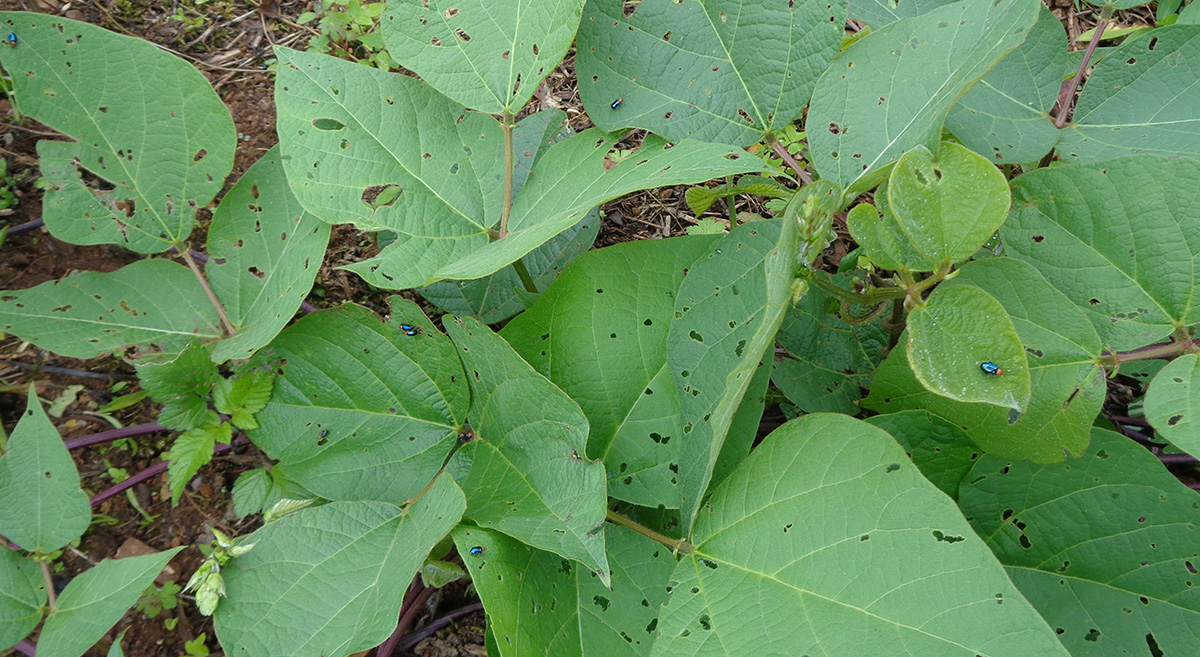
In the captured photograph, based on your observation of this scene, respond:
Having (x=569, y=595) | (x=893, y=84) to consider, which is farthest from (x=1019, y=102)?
(x=569, y=595)

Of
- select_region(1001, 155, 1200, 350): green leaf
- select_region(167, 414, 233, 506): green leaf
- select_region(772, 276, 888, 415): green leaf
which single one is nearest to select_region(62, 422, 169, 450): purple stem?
select_region(167, 414, 233, 506): green leaf

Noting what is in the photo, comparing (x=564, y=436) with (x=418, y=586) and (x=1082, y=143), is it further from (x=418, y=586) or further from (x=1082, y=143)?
(x=1082, y=143)

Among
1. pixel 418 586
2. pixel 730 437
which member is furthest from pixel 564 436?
pixel 418 586

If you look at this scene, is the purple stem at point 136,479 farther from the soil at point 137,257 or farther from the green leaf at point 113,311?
the green leaf at point 113,311

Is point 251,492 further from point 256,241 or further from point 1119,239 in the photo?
point 1119,239

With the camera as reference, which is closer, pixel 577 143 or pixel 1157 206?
pixel 1157 206

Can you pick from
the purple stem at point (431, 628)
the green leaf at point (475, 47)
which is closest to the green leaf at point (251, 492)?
the purple stem at point (431, 628)
